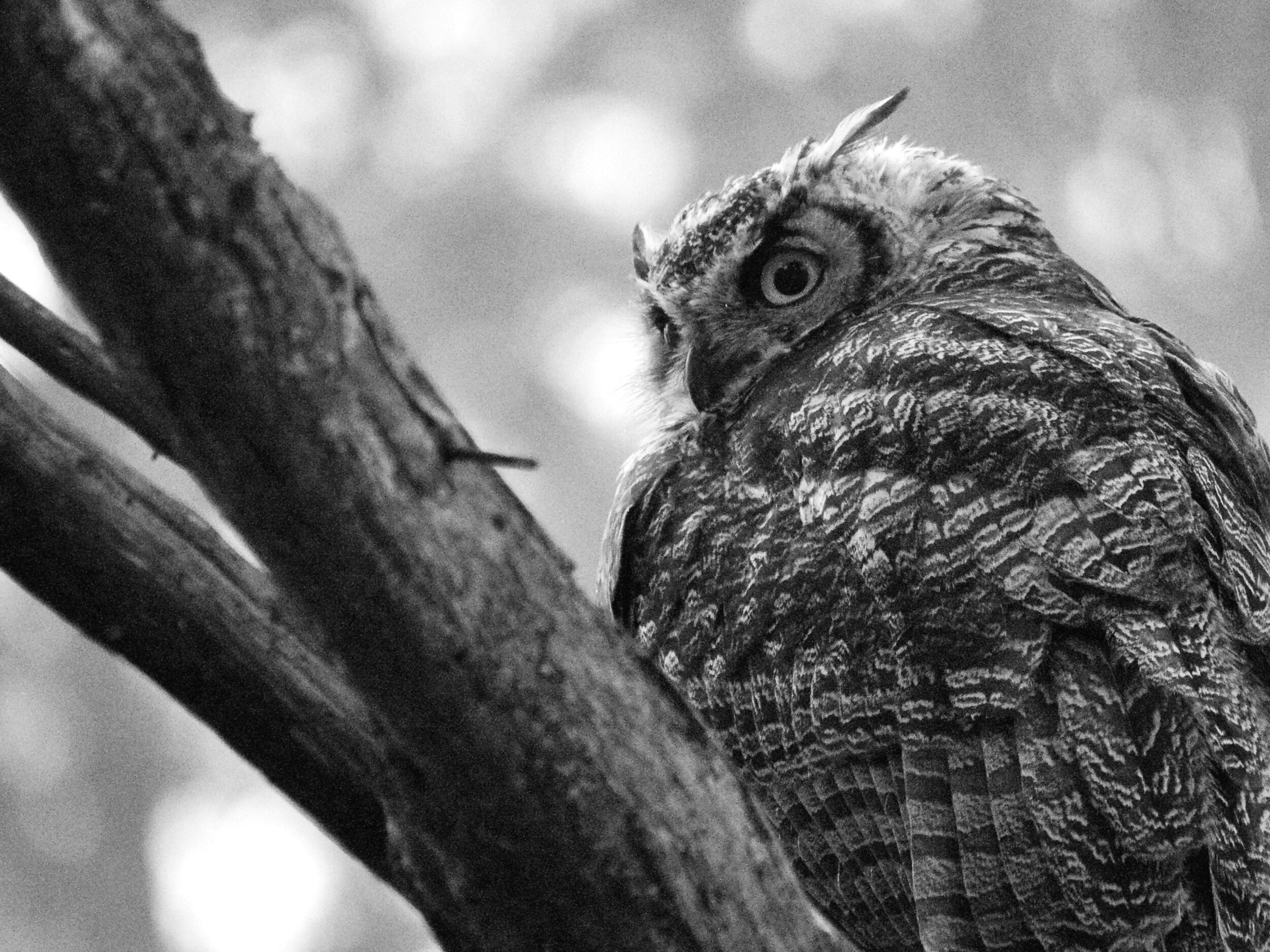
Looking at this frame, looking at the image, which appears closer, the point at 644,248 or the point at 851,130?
the point at 851,130

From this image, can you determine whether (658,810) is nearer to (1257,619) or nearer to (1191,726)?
(1191,726)

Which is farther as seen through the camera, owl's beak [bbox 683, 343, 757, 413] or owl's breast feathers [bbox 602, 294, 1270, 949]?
owl's beak [bbox 683, 343, 757, 413]

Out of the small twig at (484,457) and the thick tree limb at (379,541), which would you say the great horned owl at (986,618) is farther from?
the small twig at (484,457)

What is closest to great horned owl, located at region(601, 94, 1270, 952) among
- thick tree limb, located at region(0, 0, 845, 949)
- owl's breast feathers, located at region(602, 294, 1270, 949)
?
owl's breast feathers, located at region(602, 294, 1270, 949)

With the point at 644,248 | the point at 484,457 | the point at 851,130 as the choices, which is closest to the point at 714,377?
the point at 644,248

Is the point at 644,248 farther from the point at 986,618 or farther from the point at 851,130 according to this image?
the point at 986,618

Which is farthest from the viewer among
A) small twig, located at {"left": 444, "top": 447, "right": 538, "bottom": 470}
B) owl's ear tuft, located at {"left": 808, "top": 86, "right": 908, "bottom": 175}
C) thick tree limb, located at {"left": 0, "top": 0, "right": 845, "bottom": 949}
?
owl's ear tuft, located at {"left": 808, "top": 86, "right": 908, "bottom": 175}

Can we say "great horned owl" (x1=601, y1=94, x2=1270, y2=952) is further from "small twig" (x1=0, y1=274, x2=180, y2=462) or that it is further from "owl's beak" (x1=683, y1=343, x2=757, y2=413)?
"small twig" (x1=0, y1=274, x2=180, y2=462)

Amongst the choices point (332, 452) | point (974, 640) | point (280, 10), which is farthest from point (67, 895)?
point (332, 452)
